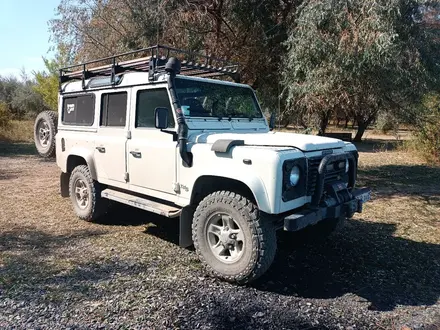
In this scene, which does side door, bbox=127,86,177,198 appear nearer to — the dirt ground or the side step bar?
the side step bar

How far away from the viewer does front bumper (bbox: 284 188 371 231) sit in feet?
11.7

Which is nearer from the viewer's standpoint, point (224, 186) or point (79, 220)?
point (224, 186)

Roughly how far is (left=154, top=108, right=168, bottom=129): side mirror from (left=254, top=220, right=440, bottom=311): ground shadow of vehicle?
1919 millimetres

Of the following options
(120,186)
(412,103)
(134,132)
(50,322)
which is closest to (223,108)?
(134,132)

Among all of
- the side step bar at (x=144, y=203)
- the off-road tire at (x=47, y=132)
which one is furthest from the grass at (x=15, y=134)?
the side step bar at (x=144, y=203)

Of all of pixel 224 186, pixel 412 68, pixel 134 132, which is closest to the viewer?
pixel 224 186

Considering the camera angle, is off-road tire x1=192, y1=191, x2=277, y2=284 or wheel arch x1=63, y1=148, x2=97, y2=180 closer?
off-road tire x1=192, y1=191, x2=277, y2=284

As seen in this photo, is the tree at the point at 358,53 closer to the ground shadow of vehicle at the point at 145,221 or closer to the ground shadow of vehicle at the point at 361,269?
the ground shadow of vehicle at the point at 361,269

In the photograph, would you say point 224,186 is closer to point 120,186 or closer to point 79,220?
point 120,186

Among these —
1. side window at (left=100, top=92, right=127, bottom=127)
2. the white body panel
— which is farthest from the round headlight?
side window at (left=100, top=92, right=127, bottom=127)

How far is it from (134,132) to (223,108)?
1.17 meters

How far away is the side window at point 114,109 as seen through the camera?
17.1 feet

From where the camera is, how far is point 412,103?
324 inches

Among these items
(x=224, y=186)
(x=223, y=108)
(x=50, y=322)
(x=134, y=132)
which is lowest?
(x=50, y=322)
